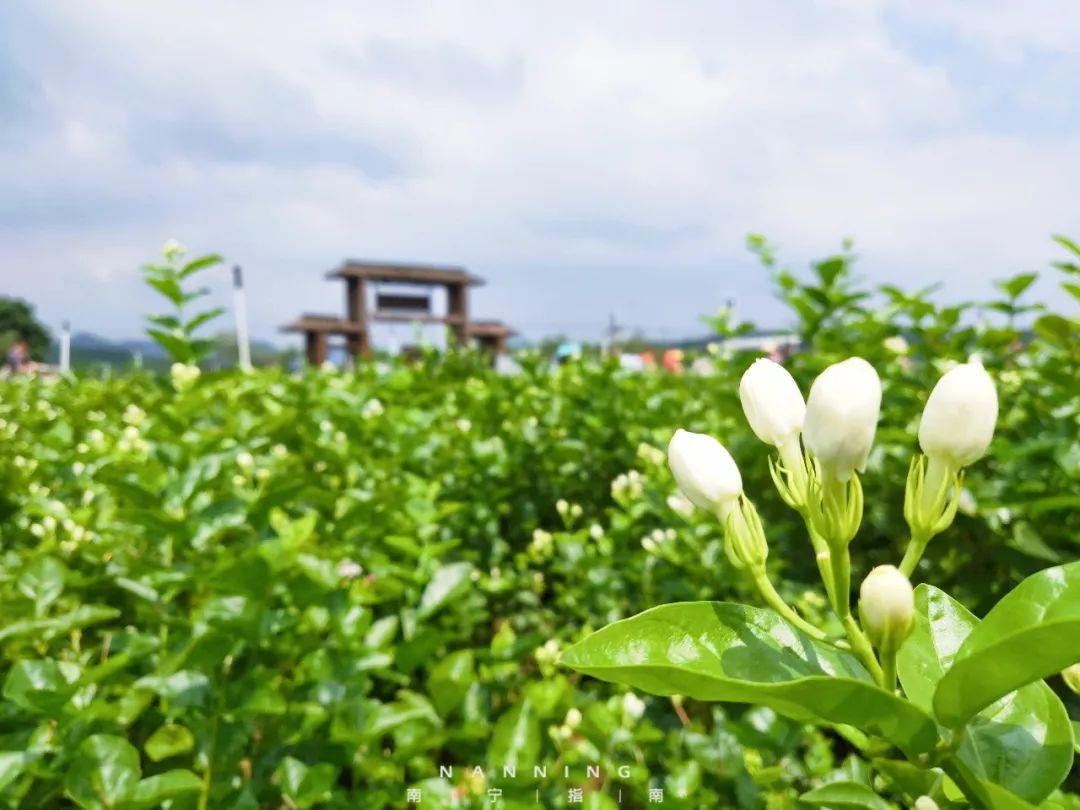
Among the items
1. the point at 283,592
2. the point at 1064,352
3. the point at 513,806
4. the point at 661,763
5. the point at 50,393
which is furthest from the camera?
the point at 50,393

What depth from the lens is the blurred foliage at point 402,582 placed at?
1.30 m

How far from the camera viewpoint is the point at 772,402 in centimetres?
66

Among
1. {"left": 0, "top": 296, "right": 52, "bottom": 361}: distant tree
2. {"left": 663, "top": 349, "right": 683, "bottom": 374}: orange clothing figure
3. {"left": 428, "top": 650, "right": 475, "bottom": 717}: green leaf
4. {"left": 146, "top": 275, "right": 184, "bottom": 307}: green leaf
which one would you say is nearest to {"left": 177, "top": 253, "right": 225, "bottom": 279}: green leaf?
{"left": 146, "top": 275, "right": 184, "bottom": 307}: green leaf

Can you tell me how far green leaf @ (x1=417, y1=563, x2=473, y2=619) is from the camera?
1662 millimetres

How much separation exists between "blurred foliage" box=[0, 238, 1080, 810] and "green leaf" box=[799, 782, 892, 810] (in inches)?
1.1

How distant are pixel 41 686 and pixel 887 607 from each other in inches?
48.7

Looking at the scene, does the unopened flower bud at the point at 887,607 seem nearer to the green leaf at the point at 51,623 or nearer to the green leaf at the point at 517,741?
the green leaf at the point at 517,741

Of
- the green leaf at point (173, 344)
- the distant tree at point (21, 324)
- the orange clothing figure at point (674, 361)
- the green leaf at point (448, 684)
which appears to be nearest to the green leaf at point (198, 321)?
the green leaf at point (173, 344)

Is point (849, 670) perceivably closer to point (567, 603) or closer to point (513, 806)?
point (513, 806)

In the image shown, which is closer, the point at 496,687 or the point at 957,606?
the point at 957,606

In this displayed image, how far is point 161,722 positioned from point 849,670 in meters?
1.32

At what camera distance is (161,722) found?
1502 mm

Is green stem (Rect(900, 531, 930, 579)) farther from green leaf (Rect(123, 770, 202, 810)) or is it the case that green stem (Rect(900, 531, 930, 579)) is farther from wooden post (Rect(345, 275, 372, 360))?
wooden post (Rect(345, 275, 372, 360))

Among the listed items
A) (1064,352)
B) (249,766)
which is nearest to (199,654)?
(249,766)
